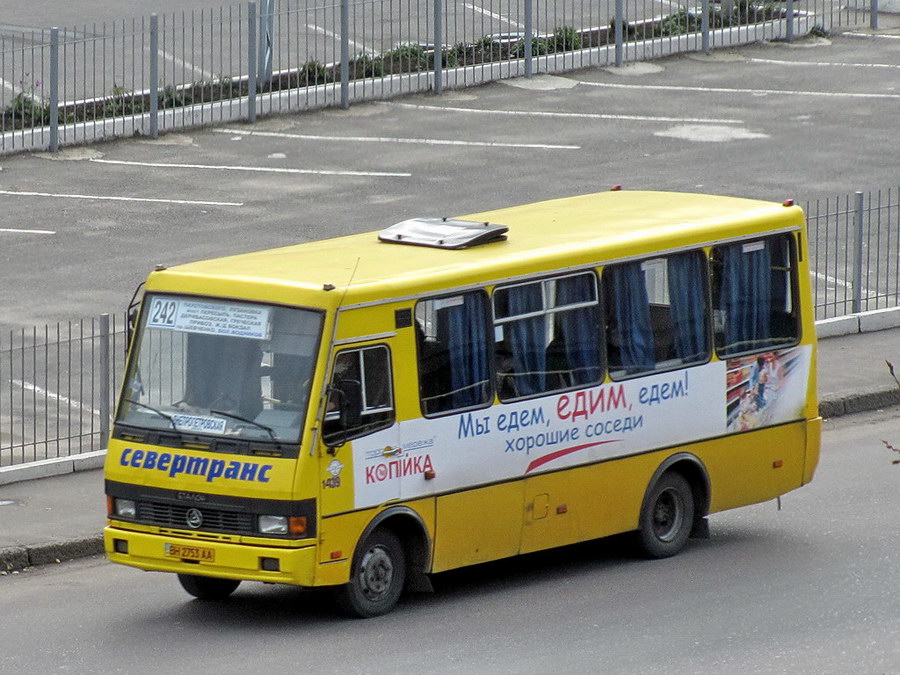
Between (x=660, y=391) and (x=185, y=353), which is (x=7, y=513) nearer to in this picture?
(x=185, y=353)

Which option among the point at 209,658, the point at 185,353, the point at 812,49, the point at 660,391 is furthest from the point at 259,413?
the point at 812,49

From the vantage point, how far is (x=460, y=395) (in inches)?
482

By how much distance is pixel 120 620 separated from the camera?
39.3 ft

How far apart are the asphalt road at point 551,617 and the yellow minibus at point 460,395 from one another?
0.33 m

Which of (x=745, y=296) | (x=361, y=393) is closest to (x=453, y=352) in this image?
(x=361, y=393)

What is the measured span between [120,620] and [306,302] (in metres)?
2.25

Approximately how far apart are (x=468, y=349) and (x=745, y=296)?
2522 mm

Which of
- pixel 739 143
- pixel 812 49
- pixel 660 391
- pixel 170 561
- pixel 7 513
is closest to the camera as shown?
pixel 170 561

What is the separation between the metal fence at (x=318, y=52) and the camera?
27172mm

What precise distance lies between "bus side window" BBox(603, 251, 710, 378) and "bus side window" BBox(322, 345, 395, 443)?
1886 mm

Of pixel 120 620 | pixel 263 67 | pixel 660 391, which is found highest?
pixel 263 67

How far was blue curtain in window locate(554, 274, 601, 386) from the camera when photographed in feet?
42.0

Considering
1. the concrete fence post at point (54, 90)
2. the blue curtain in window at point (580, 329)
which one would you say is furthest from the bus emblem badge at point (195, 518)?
the concrete fence post at point (54, 90)

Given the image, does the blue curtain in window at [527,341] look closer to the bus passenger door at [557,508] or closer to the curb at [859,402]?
the bus passenger door at [557,508]
